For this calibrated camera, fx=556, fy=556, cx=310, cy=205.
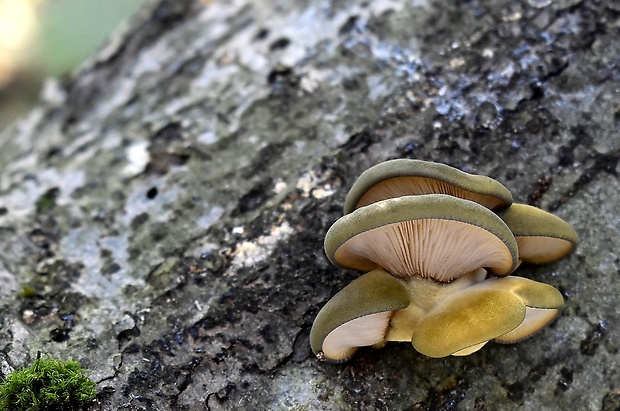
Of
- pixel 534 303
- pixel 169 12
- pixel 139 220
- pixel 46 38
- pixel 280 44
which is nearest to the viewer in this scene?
pixel 534 303

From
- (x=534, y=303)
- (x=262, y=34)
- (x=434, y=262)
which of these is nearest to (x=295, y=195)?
(x=434, y=262)

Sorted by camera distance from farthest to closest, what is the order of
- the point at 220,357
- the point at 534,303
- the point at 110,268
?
the point at 110,268 < the point at 220,357 < the point at 534,303

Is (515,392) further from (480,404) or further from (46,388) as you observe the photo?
(46,388)

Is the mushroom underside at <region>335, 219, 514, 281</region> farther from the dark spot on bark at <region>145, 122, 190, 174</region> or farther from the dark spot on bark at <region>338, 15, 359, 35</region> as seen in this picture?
the dark spot on bark at <region>338, 15, 359, 35</region>

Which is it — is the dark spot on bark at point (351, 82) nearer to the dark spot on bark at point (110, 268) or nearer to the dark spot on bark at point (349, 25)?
the dark spot on bark at point (349, 25)

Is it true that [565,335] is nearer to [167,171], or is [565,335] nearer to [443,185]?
[443,185]

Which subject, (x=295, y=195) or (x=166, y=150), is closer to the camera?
(x=295, y=195)

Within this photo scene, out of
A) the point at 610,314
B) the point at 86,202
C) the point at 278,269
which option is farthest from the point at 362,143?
the point at 86,202
